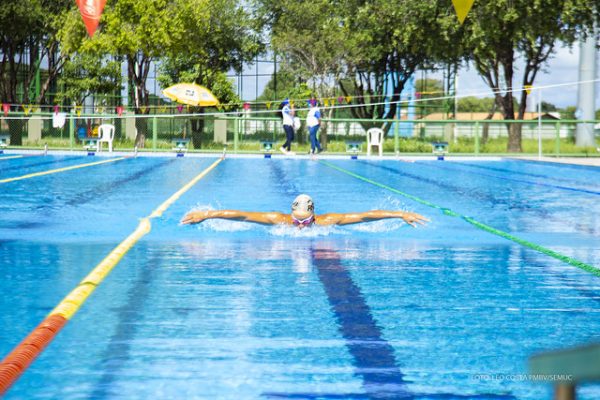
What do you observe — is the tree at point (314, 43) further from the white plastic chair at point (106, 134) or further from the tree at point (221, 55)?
the white plastic chair at point (106, 134)

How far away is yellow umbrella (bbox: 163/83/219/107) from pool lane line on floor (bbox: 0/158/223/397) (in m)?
31.2

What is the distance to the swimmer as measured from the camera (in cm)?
852

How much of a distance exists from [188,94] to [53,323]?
115 ft

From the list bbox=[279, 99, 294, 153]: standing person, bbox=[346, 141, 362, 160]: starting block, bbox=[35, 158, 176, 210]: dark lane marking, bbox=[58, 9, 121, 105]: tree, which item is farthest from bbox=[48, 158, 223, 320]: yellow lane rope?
bbox=[58, 9, 121, 105]: tree

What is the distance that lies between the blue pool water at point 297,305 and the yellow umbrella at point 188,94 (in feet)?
90.5

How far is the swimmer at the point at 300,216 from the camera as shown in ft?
27.9

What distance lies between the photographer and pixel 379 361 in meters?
3.83

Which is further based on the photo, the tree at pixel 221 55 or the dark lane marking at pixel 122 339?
the tree at pixel 221 55

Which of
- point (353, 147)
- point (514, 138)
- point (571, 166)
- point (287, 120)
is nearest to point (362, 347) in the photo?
point (571, 166)

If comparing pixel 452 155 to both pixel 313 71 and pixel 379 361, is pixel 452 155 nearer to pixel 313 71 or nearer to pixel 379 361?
pixel 313 71

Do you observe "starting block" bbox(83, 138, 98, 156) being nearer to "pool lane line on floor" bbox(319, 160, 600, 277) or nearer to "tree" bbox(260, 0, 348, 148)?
"tree" bbox(260, 0, 348, 148)

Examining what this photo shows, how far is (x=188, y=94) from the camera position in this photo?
3888 centimetres

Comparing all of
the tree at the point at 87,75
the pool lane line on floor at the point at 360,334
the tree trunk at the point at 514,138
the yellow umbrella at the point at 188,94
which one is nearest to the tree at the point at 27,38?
the tree at the point at 87,75

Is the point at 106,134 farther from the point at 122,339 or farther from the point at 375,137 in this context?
the point at 122,339
